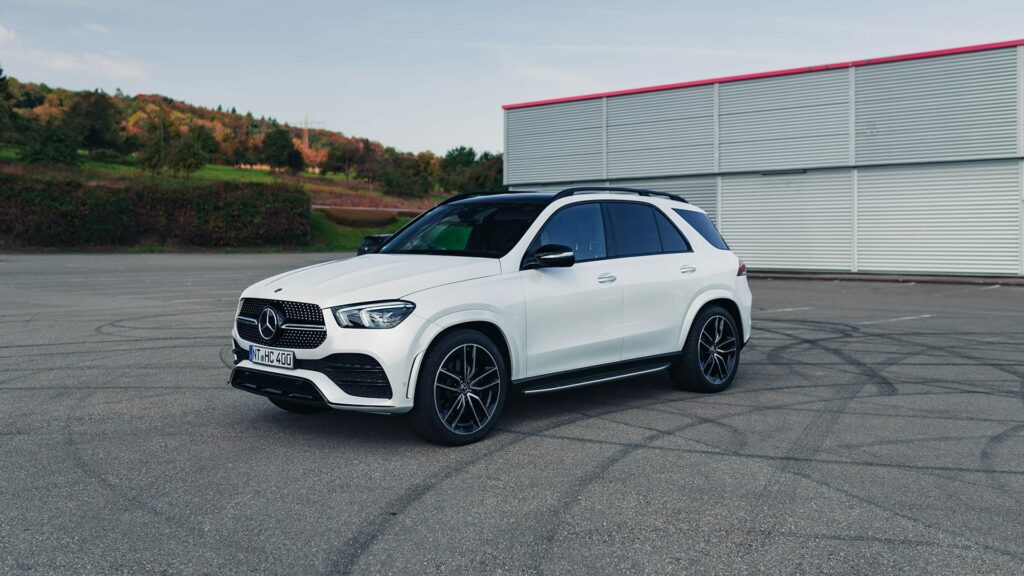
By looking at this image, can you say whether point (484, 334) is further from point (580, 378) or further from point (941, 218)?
point (941, 218)

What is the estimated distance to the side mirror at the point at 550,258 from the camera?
6.47 meters

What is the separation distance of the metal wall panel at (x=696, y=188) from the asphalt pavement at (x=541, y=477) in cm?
2101

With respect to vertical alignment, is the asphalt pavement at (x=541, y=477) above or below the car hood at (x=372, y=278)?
below

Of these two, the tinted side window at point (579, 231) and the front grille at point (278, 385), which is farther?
the tinted side window at point (579, 231)

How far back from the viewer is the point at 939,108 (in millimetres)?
25969

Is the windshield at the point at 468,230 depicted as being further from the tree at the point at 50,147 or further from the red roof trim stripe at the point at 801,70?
the tree at the point at 50,147

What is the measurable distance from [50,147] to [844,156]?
155 feet

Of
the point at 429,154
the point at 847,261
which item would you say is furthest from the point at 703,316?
the point at 429,154

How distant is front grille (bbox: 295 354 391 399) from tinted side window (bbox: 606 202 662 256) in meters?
2.52

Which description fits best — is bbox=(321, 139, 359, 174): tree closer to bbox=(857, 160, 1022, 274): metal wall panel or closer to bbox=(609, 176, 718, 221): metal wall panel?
bbox=(609, 176, 718, 221): metal wall panel

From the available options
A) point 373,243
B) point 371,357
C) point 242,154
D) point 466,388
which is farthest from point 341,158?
point 371,357

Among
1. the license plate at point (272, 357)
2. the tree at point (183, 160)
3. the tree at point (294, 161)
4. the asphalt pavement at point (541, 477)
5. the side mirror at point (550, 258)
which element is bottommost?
the asphalt pavement at point (541, 477)

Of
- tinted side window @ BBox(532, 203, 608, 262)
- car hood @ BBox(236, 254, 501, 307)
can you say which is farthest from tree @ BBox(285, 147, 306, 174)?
car hood @ BBox(236, 254, 501, 307)

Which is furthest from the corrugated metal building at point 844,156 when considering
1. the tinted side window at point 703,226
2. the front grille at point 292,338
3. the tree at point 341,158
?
the tree at point 341,158
